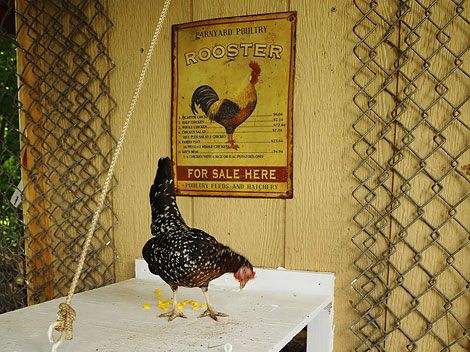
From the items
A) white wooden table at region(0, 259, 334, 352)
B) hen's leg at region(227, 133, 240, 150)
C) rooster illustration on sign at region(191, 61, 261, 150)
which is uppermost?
rooster illustration on sign at region(191, 61, 261, 150)

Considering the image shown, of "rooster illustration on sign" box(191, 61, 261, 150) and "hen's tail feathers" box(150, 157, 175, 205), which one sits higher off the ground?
"rooster illustration on sign" box(191, 61, 261, 150)

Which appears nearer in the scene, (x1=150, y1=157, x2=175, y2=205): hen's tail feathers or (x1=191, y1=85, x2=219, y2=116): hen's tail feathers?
(x1=150, y1=157, x2=175, y2=205): hen's tail feathers

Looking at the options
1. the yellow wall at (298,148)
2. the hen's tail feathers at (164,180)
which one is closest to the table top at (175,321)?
the yellow wall at (298,148)

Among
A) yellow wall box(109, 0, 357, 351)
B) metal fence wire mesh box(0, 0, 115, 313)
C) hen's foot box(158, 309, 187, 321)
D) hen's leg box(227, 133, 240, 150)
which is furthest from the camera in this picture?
metal fence wire mesh box(0, 0, 115, 313)

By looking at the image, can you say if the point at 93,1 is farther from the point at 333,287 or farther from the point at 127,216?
the point at 333,287

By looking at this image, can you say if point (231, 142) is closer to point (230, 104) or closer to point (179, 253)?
point (230, 104)

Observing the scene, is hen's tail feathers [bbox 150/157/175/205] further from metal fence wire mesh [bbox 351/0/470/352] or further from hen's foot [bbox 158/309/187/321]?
metal fence wire mesh [bbox 351/0/470/352]

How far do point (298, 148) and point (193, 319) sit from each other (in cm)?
56

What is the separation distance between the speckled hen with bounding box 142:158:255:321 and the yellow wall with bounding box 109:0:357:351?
0.81 ft

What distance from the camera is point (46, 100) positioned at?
5.14 feet

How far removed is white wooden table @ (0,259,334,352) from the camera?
0.83 meters

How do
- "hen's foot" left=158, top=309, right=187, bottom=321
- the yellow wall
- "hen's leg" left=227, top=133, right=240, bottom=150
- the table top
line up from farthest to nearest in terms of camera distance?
1. "hen's leg" left=227, top=133, right=240, bottom=150
2. the yellow wall
3. "hen's foot" left=158, top=309, right=187, bottom=321
4. the table top

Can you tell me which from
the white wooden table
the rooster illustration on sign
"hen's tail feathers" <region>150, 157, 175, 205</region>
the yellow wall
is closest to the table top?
the white wooden table

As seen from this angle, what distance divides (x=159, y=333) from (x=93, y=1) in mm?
1149
